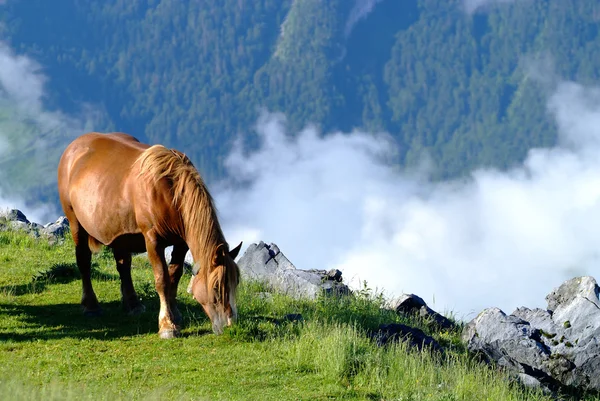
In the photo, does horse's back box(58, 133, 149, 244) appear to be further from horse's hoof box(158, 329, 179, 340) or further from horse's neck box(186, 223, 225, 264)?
horse's hoof box(158, 329, 179, 340)

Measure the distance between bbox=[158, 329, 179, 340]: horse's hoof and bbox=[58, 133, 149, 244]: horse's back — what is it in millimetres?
1730

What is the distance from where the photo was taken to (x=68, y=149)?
15.5 m

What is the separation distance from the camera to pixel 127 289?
14.8 metres

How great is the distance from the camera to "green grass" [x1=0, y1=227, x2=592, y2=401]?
11.1 metres

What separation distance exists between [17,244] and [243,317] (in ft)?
27.2

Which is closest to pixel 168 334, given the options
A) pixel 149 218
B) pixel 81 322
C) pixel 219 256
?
pixel 219 256

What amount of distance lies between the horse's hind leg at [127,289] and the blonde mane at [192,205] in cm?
187

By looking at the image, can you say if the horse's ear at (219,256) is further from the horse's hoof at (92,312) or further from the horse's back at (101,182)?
the horse's hoof at (92,312)

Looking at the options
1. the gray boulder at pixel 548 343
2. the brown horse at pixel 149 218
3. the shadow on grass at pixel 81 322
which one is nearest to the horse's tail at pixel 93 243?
the brown horse at pixel 149 218

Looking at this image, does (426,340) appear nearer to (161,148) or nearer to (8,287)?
(161,148)

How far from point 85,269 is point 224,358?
13.8 feet

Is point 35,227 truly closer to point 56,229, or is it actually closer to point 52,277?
point 56,229

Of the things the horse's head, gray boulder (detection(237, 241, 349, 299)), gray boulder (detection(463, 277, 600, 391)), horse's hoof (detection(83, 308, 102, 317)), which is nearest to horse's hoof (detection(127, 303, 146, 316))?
horse's hoof (detection(83, 308, 102, 317))

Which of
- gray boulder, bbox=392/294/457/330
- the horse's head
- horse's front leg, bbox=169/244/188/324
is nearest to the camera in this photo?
the horse's head
